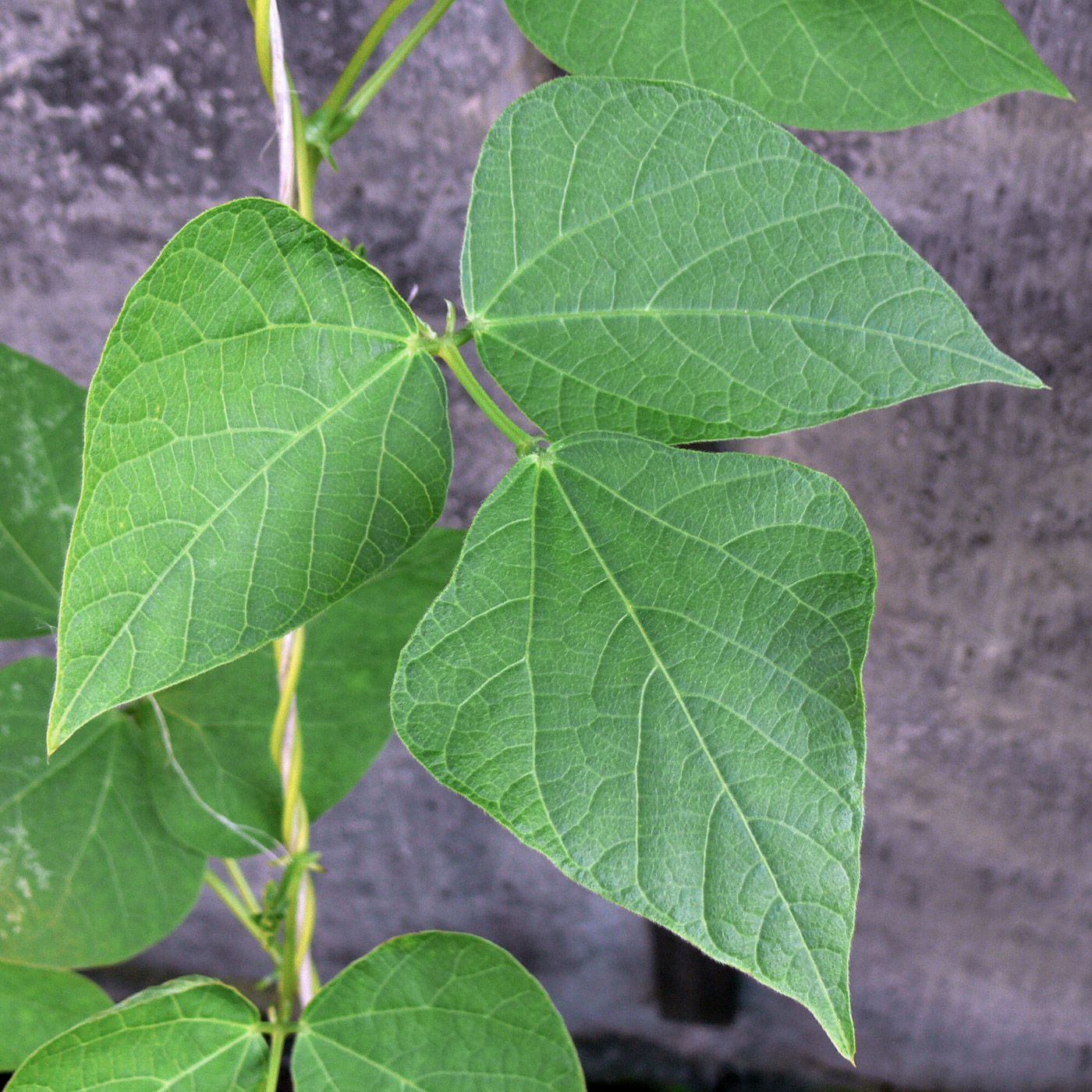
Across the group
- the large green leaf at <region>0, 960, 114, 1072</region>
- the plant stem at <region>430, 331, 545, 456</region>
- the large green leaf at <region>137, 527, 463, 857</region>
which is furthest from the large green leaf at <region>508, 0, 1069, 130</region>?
the large green leaf at <region>0, 960, 114, 1072</region>

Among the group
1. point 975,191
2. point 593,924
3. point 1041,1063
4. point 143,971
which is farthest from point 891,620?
point 143,971

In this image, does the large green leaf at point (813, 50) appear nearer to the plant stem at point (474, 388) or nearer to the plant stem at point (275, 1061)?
the plant stem at point (474, 388)

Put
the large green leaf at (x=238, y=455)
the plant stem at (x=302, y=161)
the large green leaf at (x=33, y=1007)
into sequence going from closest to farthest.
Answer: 1. the large green leaf at (x=238, y=455)
2. the plant stem at (x=302, y=161)
3. the large green leaf at (x=33, y=1007)

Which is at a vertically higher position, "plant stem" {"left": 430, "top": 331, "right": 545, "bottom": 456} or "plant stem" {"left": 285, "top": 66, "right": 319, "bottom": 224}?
"plant stem" {"left": 285, "top": 66, "right": 319, "bottom": 224}

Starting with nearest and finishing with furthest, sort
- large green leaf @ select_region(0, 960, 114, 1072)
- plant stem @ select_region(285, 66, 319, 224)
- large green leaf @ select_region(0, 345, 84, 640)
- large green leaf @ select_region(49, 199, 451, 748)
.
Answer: large green leaf @ select_region(49, 199, 451, 748) → plant stem @ select_region(285, 66, 319, 224) → large green leaf @ select_region(0, 345, 84, 640) → large green leaf @ select_region(0, 960, 114, 1072)

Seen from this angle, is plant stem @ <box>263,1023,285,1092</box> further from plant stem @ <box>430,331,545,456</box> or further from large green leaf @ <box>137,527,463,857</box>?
plant stem @ <box>430,331,545,456</box>

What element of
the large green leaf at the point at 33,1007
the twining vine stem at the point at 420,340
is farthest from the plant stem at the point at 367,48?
the large green leaf at the point at 33,1007

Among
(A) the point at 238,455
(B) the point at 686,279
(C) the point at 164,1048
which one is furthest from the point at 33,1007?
(B) the point at 686,279

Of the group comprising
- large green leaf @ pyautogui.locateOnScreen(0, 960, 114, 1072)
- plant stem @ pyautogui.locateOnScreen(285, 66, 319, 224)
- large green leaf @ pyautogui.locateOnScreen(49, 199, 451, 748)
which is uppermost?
plant stem @ pyautogui.locateOnScreen(285, 66, 319, 224)
